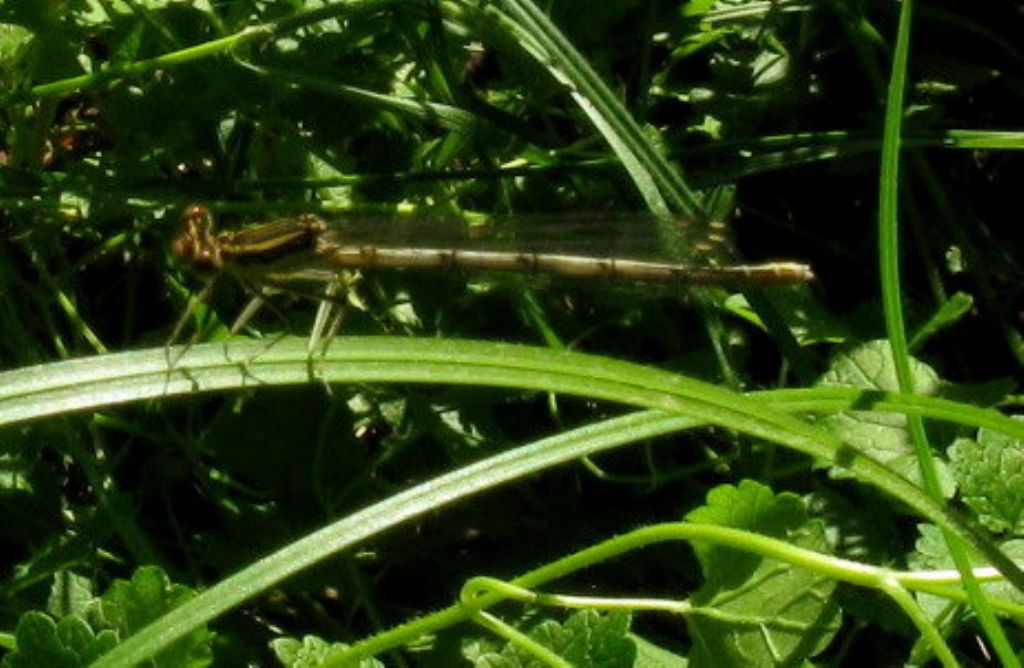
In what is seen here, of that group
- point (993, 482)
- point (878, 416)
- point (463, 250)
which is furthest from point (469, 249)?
point (993, 482)

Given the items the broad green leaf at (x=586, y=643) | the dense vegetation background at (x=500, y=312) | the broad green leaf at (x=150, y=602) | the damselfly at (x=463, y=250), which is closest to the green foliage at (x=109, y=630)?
the broad green leaf at (x=150, y=602)

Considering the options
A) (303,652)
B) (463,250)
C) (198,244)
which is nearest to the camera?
(303,652)

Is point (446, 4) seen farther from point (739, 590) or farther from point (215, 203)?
point (739, 590)

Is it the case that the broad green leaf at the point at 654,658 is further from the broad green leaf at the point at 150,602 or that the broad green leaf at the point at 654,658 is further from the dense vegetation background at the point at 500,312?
the broad green leaf at the point at 150,602

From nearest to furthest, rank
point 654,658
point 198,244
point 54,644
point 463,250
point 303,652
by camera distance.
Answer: point 54,644 < point 303,652 < point 654,658 < point 198,244 < point 463,250

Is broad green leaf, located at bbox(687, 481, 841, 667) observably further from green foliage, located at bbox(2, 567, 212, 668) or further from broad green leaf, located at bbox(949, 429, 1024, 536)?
green foliage, located at bbox(2, 567, 212, 668)

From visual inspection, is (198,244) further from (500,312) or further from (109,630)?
(109,630)
